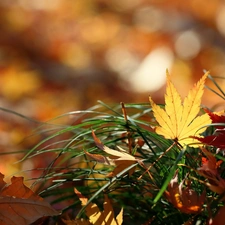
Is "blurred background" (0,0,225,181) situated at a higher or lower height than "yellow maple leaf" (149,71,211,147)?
higher

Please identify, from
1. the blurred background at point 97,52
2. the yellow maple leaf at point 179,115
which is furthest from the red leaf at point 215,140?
the blurred background at point 97,52

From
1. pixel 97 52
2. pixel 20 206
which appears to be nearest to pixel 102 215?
pixel 20 206

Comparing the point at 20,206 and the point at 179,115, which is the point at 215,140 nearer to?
the point at 179,115

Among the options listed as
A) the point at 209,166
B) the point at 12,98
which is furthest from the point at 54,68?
the point at 209,166

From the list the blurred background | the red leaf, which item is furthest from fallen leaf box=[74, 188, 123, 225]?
the blurred background

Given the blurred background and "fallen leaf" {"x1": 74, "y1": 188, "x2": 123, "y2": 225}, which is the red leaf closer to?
"fallen leaf" {"x1": 74, "y1": 188, "x2": 123, "y2": 225}
